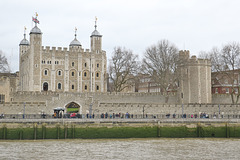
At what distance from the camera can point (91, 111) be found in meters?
47.4

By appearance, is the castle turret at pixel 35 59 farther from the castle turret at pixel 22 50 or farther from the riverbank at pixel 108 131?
the riverbank at pixel 108 131

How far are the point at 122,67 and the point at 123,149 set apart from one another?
36021mm

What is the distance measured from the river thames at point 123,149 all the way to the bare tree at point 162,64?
73.5 feet

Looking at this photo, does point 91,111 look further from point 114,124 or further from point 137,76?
point 137,76

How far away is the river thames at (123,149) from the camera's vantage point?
84.9 ft

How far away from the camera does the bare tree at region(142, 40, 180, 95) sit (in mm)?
55719

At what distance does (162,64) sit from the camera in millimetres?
56750

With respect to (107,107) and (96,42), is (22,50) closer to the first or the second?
(96,42)

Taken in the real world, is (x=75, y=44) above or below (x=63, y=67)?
above

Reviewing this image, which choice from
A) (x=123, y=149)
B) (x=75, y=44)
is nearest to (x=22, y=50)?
(x=75, y=44)

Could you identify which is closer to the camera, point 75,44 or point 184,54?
point 184,54


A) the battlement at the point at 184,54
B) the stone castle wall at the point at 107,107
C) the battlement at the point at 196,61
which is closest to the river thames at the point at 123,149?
the stone castle wall at the point at 107,107

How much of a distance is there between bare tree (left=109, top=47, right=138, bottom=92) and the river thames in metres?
29.8

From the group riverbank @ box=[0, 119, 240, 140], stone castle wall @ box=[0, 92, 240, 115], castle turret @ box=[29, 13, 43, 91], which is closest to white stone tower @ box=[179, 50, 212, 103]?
stone castle wall @ box=[0, 92, 240, 115]
